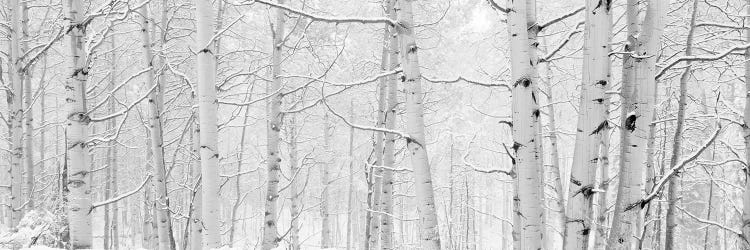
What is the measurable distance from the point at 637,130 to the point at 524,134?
2.07 ft

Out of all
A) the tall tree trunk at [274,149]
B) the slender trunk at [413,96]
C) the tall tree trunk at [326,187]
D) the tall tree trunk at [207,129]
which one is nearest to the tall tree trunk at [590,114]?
the slender trunk at [413,96]

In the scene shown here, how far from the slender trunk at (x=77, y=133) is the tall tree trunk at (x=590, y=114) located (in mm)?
4081

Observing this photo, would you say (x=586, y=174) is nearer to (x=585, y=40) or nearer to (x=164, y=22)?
(x=585, y=40)

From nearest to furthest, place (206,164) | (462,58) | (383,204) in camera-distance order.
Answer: (206,164) → (383,204) → (462,58)

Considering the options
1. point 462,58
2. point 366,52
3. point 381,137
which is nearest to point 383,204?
point 381,137

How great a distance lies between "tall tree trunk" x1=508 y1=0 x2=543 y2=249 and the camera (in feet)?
8.73

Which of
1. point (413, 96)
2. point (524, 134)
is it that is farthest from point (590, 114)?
point (413, 96)

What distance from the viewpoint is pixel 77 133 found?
4.33m

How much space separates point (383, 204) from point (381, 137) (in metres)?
2.00

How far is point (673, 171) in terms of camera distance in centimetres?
279

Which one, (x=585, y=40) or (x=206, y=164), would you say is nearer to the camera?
(x=585, y=40)

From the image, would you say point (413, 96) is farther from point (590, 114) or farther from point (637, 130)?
point (637, 130)

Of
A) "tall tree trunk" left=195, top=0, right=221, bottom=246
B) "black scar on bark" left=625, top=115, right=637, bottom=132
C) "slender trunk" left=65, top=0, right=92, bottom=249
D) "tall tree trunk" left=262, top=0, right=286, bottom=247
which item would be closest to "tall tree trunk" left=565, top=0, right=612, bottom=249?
"black scar on bark" left=625, top=115, right=637, bottom=132

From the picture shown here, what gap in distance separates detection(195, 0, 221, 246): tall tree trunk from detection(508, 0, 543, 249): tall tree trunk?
2306 mm
